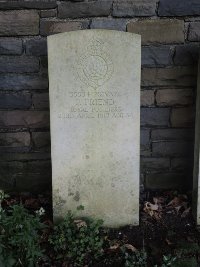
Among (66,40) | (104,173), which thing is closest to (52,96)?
(66,40)

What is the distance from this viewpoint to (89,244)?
3.01 m

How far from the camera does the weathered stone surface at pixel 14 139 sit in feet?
11.7

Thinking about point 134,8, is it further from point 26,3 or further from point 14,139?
point 14,139

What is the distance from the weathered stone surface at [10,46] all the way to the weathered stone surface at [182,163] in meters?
1.62

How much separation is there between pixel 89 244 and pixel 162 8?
1.88 metres

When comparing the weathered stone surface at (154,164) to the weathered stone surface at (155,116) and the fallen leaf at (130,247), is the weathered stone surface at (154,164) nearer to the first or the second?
the weathered stone surface at (155,116)

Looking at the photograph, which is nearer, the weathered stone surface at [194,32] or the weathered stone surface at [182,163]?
the weathered stone surface at [194,32]

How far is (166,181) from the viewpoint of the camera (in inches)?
148

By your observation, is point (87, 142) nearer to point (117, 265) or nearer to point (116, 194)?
point (116, 194)

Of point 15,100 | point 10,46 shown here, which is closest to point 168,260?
point 15,100

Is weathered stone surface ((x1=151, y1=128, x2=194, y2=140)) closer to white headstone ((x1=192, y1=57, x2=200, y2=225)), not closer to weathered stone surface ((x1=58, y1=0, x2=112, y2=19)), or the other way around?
white headstone ((x1=192, y1=57, x2=200, y2=225))

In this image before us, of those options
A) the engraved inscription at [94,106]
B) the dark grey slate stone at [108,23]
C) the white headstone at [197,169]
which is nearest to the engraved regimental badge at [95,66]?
the engraved inscription at [94,106]

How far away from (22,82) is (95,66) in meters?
0.75

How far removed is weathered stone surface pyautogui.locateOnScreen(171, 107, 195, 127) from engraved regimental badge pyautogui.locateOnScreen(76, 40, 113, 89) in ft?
2.69
